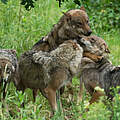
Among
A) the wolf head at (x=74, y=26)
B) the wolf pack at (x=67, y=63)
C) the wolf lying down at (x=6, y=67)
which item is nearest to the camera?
the wolf lying down at (x=6, y=67)

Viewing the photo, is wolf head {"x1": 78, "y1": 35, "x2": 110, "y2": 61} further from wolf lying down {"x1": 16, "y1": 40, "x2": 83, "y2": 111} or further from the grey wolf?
wolf lying down {"x1": 16, "y1": 40, "x2": 83, "y2": 111}

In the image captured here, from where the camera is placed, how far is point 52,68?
20.9 feet

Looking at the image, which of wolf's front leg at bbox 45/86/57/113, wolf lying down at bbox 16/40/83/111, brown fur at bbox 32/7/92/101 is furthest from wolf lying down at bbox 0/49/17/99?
brown fur at bbox 32/7/92/101

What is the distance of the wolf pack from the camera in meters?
6.30

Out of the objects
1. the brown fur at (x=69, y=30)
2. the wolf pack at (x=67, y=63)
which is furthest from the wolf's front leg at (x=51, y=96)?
the brown fur at (x=69, y=30)

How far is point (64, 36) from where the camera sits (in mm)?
6664

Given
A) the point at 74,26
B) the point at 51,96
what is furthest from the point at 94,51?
the point at 51,96

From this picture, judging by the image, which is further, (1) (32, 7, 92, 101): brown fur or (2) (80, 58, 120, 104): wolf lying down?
(1) (32, 7, 92, 101): brown fur

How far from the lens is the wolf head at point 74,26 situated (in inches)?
260

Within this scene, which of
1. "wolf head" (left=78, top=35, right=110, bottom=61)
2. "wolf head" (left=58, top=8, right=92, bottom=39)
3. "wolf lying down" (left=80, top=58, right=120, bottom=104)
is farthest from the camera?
"wolf head" (left=58, top=8, right=92, bottom=39)

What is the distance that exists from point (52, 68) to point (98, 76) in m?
0.73

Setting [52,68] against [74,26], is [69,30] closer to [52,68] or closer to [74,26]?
[74,26]

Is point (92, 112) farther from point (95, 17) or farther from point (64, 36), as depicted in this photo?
point (95, 17)

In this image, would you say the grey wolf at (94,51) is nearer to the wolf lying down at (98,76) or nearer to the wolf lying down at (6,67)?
the wolf lying down at (98,76)
